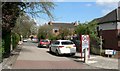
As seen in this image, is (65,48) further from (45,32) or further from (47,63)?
(45,32)

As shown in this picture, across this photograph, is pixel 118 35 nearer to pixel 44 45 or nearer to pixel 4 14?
pixel 44 45

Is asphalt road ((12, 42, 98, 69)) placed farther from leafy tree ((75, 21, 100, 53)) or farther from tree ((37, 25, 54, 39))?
tree ((37, 25, 54, 39))

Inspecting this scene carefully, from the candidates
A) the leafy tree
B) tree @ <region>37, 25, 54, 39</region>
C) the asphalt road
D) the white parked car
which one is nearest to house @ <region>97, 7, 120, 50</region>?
the leafy tree

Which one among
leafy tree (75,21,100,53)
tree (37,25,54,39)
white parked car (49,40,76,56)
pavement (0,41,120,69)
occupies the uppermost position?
tree (37,25,54,39)

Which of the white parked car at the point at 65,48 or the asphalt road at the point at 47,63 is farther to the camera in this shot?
the white parked car at the point at 65,48

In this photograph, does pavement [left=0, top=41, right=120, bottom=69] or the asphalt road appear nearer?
the asphalt road

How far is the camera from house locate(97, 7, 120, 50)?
44.1m

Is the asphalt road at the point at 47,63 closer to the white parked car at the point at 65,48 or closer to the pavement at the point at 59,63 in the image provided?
the pavement at the point at 59,63

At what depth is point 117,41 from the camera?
43438 mm

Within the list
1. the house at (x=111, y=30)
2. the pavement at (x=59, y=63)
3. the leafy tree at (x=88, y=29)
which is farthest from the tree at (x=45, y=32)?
the pavement at (x=59, y=63)

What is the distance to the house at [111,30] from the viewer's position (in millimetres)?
44094

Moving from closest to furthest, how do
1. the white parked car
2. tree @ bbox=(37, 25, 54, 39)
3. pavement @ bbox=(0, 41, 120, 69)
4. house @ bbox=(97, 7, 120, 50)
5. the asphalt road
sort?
the asphalt road < pavement @ bbox=(0, 41, 120, 69) < the white parked car < house @ bbox=(97, 7, 120, 50) < tree @ bbox=(37, 25, 54, 39)

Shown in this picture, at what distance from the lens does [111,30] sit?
4625 cm

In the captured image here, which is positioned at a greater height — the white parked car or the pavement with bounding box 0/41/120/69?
the white parked car
